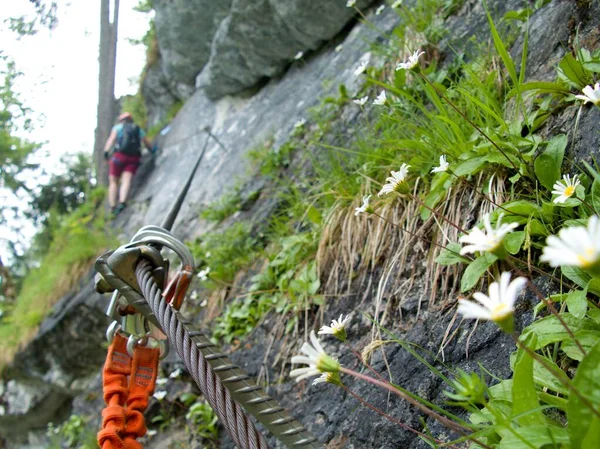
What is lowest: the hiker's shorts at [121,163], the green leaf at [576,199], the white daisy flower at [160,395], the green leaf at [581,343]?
the green leaf at [581,343]

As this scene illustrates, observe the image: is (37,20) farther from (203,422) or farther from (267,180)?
(203,422)

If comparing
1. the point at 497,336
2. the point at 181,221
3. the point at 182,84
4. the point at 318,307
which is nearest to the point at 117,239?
the point at 181,221

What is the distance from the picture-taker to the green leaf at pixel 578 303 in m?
0.97

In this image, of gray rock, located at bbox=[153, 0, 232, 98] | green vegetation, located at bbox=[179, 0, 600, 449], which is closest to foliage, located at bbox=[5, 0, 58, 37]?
green vegetation, located at bbox=[179, 0, 600, 449]

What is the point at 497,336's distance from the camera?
1.23 metres

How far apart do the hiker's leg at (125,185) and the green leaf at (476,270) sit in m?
5.98

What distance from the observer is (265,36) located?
4.64 m

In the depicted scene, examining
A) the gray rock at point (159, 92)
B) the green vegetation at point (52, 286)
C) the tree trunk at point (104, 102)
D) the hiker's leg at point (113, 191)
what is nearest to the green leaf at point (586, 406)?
the green vegetation at point (52, 286)

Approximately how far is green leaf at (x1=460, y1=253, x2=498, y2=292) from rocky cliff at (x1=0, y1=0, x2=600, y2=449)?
14cm

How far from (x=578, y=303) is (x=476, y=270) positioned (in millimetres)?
289

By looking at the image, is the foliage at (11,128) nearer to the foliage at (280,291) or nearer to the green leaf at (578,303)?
the foliage at (280,291)

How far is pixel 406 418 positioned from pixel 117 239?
4.92 m

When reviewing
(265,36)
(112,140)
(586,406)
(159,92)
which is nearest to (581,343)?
(586,406)

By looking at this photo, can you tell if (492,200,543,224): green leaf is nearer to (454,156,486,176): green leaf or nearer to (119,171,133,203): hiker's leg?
(454,156,486,176): green leaf
